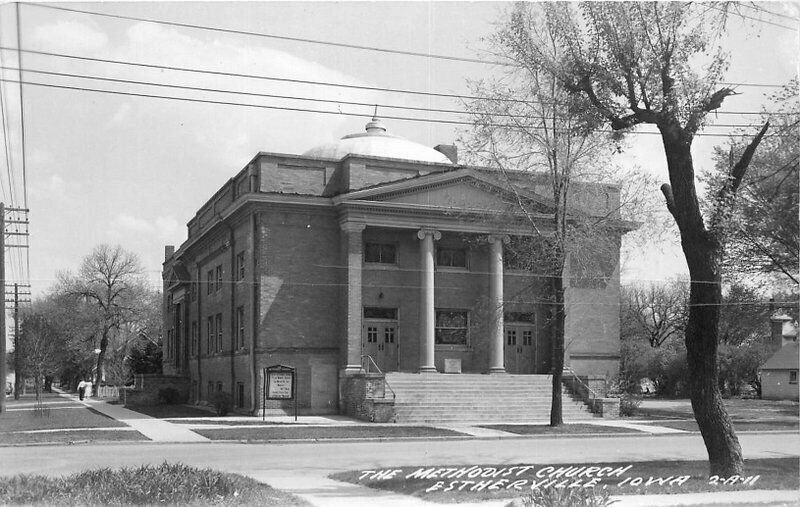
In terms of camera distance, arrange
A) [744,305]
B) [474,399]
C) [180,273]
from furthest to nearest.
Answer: [180,273] < [744,305] < [474,399]

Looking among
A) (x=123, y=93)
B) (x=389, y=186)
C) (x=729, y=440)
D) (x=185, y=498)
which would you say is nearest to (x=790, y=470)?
(x=729, y=440)

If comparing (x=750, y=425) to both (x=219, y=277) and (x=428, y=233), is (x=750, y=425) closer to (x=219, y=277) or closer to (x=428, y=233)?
(x=428, y=233)

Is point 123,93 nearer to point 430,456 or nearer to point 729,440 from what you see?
point 430,456

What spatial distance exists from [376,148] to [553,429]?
52.3 feet

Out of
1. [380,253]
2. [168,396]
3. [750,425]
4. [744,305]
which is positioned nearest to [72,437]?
[380,253]

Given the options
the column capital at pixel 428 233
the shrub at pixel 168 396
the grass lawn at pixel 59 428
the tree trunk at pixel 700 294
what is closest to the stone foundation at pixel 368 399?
the column capital at pixel 428 233

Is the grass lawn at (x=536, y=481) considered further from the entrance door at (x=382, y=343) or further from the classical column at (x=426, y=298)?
the entrance door at (x=382, y=343)

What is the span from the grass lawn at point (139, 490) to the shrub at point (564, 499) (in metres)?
3.31

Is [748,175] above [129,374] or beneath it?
above

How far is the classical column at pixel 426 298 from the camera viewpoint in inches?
1355

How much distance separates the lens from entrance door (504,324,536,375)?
37562 millimetres

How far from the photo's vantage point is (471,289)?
3675cm

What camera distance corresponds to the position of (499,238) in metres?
35.0

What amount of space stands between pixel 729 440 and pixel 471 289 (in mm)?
22809
